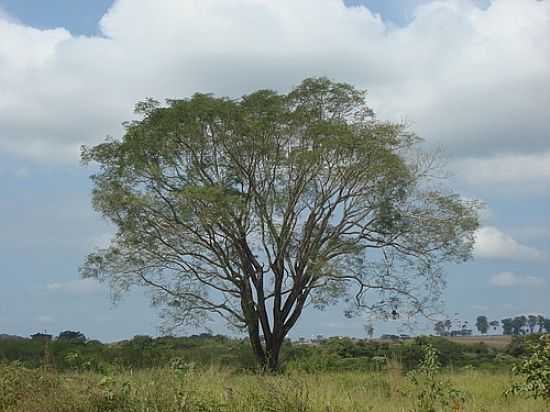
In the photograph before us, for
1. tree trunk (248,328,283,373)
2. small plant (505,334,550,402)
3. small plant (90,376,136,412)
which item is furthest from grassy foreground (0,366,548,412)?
tree trunk (248,328,283,373)

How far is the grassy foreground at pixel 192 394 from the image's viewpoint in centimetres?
925

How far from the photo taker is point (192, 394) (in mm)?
9453

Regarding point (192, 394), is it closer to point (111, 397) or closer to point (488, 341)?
point (111, 397)

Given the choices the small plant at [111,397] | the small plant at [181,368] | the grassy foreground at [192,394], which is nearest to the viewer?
the grassy foreground at [192,394]

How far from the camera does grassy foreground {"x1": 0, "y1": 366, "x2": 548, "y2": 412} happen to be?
9.25m

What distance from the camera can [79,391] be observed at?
10055 mm

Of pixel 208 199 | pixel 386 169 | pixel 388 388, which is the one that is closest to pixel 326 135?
pixel 386 169

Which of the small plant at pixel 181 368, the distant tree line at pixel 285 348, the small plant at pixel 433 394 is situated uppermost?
the distant tree line at pixel 285 348

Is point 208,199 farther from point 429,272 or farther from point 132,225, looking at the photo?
point 429,272

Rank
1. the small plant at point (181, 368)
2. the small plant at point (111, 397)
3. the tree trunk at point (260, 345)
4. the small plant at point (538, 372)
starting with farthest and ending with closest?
the tree trunk at point (260, 345)
the small plant at point (181, 368)
the small plant at point (111, 397)
the small plant at point (538, 372)

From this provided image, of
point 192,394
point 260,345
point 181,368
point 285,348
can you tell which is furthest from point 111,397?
point 285,348

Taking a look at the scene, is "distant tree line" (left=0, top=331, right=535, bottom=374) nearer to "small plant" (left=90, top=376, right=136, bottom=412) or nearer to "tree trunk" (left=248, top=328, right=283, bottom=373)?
"tree trunk" (left=248, top=328, right=283, bottom=373)

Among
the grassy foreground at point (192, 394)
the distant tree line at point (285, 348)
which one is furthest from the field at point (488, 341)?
the grassy foreground at point (192, 394)

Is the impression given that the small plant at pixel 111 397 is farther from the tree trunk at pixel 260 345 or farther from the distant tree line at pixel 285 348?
the tree trunk at pixel 260 345
